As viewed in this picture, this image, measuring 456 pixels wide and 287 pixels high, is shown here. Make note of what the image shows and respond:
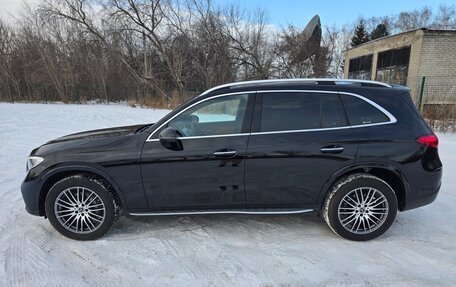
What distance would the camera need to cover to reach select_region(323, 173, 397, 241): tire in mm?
3451

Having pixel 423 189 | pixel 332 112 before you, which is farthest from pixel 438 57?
pixel 332 112

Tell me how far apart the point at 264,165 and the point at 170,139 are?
1.07 metres

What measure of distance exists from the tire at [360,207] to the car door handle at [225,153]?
1226 mm

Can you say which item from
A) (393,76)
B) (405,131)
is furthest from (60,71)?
(405,131)

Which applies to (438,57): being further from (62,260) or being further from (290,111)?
(62,260)

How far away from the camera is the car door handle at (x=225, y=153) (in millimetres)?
3350

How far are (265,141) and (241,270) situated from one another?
1.35 metres

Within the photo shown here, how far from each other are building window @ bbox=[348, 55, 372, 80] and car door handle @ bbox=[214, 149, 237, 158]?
2222 cm

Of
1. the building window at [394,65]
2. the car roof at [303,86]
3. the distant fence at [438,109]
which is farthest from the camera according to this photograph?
the building window at [394,65]

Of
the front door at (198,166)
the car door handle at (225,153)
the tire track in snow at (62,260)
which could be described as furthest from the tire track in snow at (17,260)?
the car door handle at (225,153)

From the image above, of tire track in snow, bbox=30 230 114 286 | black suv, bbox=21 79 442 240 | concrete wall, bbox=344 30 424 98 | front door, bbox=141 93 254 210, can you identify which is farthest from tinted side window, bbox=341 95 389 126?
concrete wall, bbox=344 30 424 98

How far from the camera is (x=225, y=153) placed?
335 cm

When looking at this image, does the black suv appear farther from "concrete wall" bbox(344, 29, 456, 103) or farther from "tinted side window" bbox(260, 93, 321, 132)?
"concrete wall" bbox(344, 29, 456, 103)

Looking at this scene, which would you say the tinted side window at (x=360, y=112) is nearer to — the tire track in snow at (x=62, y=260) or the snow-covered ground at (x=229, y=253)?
the snow-covered ground at (x=229, y=253)
